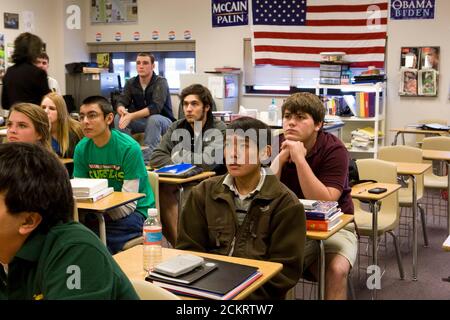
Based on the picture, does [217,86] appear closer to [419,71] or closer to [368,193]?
[419,71]

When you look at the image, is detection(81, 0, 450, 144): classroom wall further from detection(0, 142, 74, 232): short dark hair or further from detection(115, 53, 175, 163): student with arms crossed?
detection(0, 142, 74, 232): short dark hair

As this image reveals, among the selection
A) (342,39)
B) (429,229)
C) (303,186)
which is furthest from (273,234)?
(342,39)

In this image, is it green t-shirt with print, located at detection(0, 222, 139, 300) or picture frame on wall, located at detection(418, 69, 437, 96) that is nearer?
green t-shirt with print, located at detection(0, 222, 139, 300)

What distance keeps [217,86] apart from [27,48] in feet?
12.2

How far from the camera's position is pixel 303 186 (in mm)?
3133

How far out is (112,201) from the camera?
10.9 ft

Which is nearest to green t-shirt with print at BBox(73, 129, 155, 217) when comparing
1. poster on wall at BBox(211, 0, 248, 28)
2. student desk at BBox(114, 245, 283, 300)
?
student desk at BBox(114, 245, 283, 300)

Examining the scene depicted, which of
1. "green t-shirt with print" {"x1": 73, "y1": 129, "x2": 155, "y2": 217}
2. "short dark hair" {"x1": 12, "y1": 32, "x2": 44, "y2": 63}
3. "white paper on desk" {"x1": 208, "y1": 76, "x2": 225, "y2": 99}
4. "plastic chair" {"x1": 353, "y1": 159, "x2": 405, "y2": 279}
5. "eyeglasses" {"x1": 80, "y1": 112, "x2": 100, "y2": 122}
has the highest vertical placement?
"short dark hair" {"x1": 12, "y1": 32, "x2": 44, "y2": 63}

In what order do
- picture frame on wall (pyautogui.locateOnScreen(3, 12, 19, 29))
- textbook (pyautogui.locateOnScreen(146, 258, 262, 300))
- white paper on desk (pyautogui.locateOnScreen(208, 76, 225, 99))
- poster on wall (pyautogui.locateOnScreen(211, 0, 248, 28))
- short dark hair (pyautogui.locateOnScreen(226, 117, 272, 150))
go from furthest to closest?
1. picture frame on wall (pyautogui.locateOnScreen(3, 12, 19, 29))
2. poster on wall (pyautogui.locateOnScreen(211, 0, 248, 28))
3. white paper on desk (pyautogui.locateOnScreen(208, 76, 225, 99))
4. short dark hair (pyautogui.locateOnScreen(226, 117, 272, 150))
5. textbook (pyautogui.locateOnScreen(146, 258, 262, 300))

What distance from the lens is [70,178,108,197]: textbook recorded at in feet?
11.0

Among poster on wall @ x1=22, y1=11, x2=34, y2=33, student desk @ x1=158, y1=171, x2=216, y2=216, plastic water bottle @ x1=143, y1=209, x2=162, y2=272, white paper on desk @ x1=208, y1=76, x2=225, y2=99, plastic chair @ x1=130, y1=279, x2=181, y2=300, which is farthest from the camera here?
poster on wall @ x1=22, y1=11, x2=34, y2=33

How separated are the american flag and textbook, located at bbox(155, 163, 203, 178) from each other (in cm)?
473
